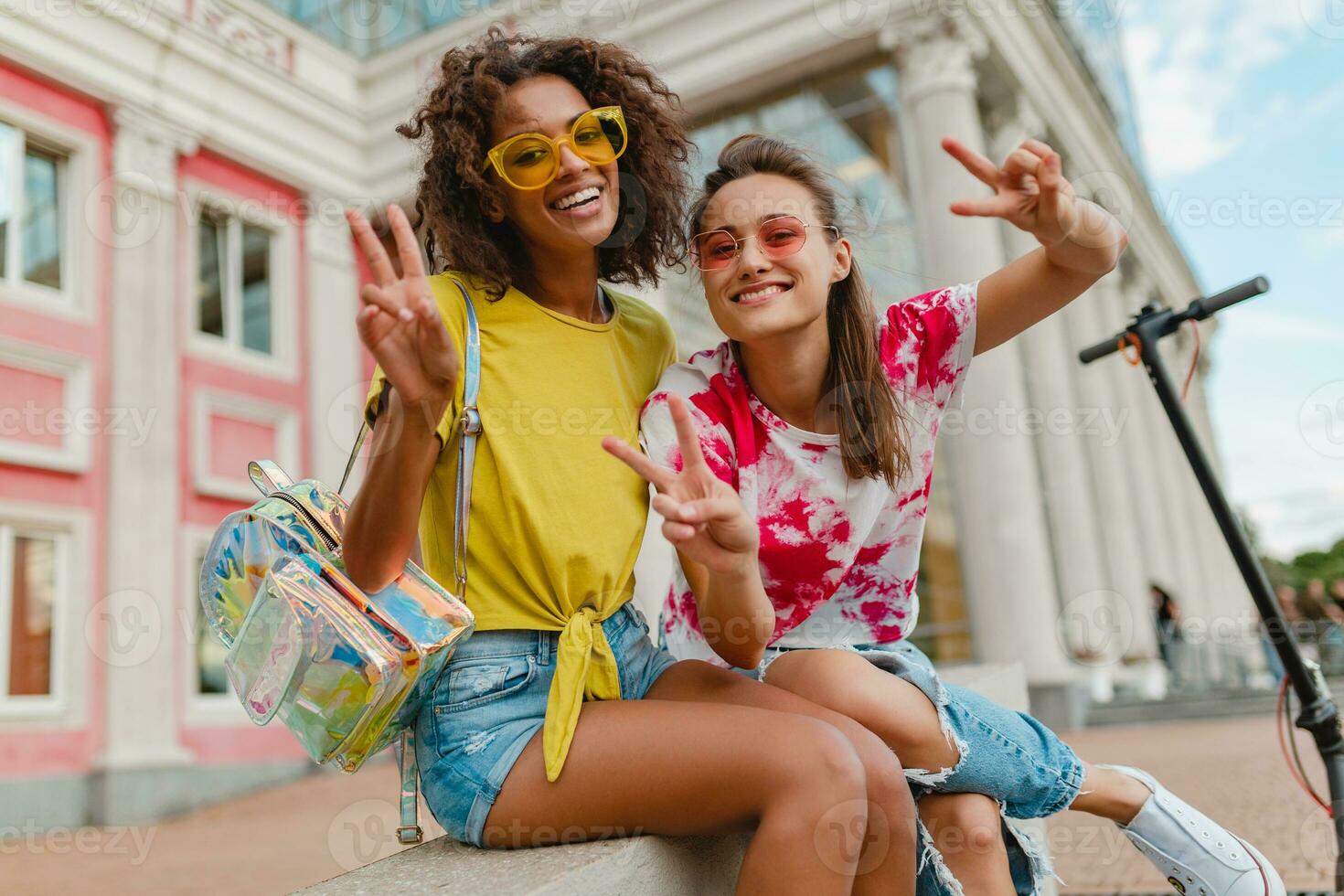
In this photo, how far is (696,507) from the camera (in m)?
1.41

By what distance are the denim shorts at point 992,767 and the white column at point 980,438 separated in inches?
329

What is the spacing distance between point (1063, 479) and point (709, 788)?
12.5 m

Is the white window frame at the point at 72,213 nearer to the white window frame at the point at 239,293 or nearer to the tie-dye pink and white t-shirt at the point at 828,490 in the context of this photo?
the white window frame at the point at 239,293

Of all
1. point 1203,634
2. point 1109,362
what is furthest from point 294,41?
point 1203,634

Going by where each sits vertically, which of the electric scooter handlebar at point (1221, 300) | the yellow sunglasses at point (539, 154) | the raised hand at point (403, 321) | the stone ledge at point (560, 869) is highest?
the yellow sunglasses at point (539, 154)

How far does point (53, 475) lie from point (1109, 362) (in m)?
14.2

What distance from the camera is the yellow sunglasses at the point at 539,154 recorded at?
180 centimetres

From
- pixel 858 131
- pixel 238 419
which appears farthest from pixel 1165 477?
pixel 238 419

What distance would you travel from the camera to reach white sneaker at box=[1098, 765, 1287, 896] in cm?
206

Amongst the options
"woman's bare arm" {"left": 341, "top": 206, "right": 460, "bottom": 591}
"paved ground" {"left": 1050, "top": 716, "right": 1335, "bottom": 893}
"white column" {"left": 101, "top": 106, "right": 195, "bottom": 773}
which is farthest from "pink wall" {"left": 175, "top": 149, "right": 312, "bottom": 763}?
"woman's bare arm" {"left": 341, "top": 206, "right": 460, "bottom": 591}

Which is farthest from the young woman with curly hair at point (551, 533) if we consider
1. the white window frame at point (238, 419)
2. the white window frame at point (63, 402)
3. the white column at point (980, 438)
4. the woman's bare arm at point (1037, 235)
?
the white window frame at point (238, 419)

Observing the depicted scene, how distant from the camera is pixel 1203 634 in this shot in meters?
16.4

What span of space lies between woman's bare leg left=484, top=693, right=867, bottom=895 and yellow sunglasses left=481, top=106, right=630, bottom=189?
0.89 m

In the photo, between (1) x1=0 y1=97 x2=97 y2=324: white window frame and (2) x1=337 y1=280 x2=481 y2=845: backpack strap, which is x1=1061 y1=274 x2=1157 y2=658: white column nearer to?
(1) x1=0 y1=97 x2=97 y2=324: white window frame
